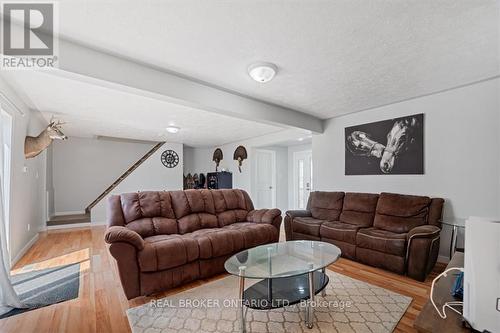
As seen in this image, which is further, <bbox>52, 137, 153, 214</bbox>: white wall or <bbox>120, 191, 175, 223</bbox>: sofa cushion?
<bbox>52, 137, 153, 214</bbox>: white wall

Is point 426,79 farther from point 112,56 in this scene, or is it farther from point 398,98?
point 112,56

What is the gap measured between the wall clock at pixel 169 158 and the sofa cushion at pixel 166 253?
4998 mm

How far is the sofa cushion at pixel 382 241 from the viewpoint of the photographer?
280cm

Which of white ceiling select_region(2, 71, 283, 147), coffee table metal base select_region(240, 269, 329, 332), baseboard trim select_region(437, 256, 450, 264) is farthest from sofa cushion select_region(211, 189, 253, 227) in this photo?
baseboard trim select_region(437, 256, 450, 264)

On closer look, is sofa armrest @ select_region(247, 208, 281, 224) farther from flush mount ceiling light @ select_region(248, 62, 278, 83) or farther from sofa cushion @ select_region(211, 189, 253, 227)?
flush mount ceiling light @ select_region(248, 62, 278, 83)

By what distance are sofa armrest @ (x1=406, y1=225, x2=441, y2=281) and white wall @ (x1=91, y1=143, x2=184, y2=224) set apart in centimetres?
649

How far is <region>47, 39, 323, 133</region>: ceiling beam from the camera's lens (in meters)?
2.02

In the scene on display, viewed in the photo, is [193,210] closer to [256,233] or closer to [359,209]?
[256,233]

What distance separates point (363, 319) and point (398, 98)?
2.96 metres

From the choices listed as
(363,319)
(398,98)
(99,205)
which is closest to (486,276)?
(363,319)

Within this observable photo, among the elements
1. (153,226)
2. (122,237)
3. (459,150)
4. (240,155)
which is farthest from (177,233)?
(240,155)

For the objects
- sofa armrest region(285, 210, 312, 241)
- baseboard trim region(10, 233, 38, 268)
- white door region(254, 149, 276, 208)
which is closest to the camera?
baseboard trim region(10, 233, 38, 268)

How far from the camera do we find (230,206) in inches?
152

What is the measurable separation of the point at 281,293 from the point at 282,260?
0.35 m
